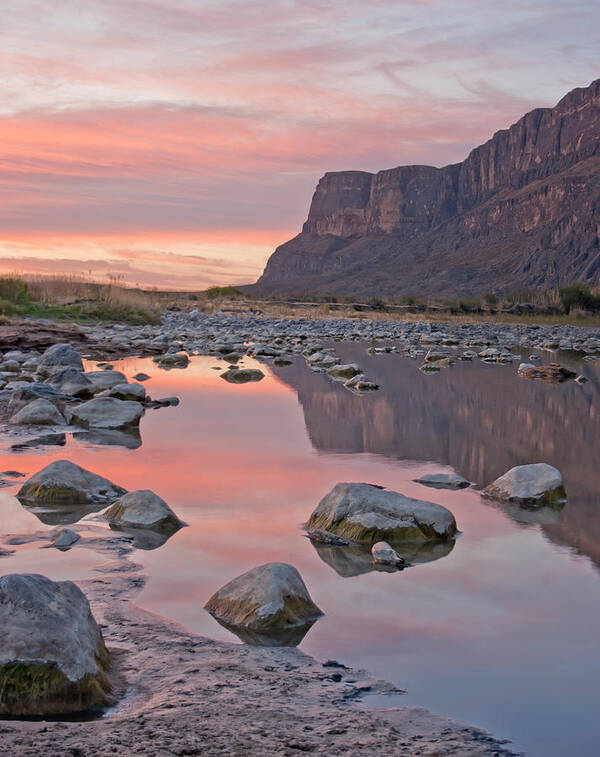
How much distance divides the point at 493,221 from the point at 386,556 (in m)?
136

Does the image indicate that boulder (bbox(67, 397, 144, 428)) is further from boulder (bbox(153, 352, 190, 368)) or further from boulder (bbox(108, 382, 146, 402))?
boulder (bbox(153, 352, 190, 368))

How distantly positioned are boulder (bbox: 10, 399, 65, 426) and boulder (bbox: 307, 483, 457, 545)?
429 cm

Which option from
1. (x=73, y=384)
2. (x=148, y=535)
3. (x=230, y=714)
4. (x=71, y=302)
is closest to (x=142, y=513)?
(x=148, y=535)

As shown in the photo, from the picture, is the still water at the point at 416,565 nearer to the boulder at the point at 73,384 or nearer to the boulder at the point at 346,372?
the boulder at the point at 73,384

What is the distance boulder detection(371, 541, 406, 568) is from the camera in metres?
4.46

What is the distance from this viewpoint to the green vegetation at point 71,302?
84.5 feet

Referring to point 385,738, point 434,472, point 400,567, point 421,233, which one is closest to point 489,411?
point 434,472

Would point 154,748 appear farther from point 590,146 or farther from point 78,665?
point 590,146

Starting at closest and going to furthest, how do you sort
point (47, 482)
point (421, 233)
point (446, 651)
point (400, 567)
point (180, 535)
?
point (446, 651) < point (400, 567) < point (180, 535) < point (47, 482) < point (421, 233)

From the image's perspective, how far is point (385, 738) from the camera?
253 centimetres

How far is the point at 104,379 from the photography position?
11078 mm

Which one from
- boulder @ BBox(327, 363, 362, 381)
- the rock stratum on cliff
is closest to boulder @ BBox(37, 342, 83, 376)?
boulder @ BBox(327, 363, 362, 381)

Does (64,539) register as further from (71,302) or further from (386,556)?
(71,302)

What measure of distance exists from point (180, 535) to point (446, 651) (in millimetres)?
1994
